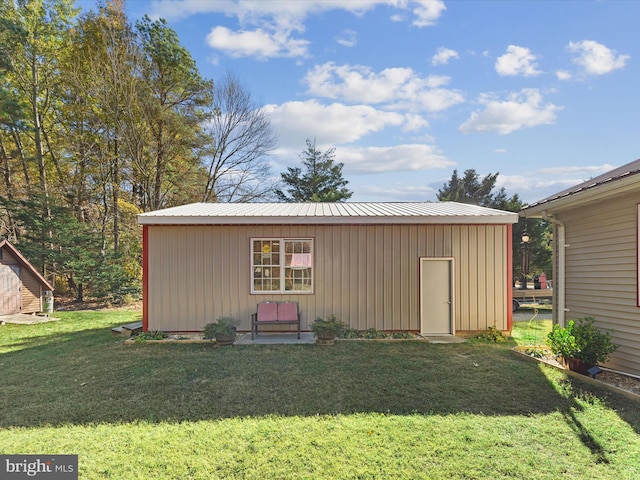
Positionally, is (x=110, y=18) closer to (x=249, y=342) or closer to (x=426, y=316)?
(x=249, y=342)

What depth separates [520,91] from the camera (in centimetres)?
989

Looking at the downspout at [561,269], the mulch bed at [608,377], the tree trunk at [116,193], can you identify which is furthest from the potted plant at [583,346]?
the tree trunk at [116,193]

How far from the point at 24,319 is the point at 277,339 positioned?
8419 millimetres

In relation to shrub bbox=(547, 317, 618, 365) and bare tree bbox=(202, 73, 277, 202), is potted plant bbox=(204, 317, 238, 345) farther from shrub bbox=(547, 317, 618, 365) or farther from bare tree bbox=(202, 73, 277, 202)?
bare tree bbox=(202, 73, 277, 202)

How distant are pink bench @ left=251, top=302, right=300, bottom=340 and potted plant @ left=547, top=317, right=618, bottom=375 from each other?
4.62 metres

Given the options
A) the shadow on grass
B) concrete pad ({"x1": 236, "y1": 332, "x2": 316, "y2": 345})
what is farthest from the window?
the shadow on grass

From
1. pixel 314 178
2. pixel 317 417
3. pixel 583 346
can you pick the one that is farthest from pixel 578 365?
pixel 314 178

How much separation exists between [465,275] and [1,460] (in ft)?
25.1

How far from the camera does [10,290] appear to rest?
10258 mm

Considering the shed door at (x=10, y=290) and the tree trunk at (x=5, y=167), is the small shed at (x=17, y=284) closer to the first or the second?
the shed door at (x=10, y=290)

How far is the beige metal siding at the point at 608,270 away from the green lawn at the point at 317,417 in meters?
1.04

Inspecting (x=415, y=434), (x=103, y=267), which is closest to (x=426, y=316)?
(x=415, y=434)

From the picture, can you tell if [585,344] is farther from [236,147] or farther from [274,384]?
[236,147]

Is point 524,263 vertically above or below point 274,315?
above
